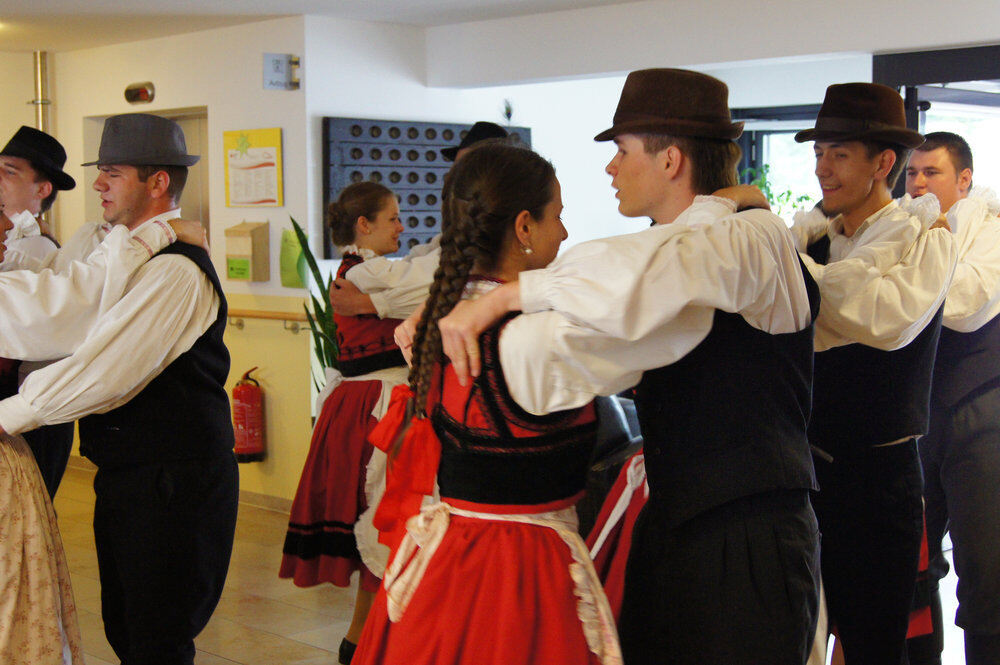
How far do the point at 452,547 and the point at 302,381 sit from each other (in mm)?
3863

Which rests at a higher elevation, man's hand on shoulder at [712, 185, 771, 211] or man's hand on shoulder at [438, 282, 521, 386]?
man's hand on shoulder at [712, 185, 771, 211]

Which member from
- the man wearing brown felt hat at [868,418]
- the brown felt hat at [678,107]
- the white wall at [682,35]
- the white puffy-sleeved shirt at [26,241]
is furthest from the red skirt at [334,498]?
the white wall at [682,35]

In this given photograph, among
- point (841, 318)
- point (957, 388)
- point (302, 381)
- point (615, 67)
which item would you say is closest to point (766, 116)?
point (615, 67)

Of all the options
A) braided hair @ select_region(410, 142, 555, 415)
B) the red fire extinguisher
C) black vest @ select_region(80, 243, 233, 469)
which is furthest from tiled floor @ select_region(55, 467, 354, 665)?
braided hair @ select_region(410, 142, 555, 415)

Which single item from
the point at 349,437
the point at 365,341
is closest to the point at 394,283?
the point at 365,341

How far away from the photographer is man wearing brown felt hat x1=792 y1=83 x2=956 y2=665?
7.75 feet

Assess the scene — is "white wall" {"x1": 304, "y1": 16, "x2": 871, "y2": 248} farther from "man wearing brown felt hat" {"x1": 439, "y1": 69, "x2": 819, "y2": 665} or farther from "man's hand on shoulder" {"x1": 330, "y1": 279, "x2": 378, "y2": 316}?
"man wearing brown felt hat" {"x1": 439, "y1": 69, "x2": 819, "y2": 665}

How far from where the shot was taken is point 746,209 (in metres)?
1.67

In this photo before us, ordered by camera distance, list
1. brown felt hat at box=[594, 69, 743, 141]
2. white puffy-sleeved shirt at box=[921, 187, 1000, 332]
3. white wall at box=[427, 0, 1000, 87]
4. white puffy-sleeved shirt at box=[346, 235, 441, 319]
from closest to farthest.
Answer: brown felt hat at box=[594, 69, 743, 141], white puffy-sleeved shirt at box=[921, 187, 1000, 332], white puffy-sleeved shirt at box=[346, 235, 441, 319], white wall at box=[427, 0, 1000, 87]

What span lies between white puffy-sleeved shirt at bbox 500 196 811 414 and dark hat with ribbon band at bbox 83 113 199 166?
1523 mm

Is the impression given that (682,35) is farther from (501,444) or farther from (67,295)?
(501,444)

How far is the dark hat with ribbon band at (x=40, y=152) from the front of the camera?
11.6 ft

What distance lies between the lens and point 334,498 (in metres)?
3.60

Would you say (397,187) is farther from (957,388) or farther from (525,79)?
(957,388)
